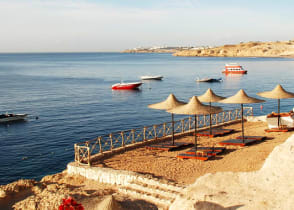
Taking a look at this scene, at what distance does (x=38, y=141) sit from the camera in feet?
97.1

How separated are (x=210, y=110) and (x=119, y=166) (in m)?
5.47

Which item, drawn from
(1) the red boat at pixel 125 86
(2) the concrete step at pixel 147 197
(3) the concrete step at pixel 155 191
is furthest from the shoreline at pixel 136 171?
(1) the red boat at pixel 125 86

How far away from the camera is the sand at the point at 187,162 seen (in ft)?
47.7

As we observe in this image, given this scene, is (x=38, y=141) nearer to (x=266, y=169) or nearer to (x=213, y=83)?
(x=266, y=169)

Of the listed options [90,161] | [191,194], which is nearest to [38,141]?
[90,161]

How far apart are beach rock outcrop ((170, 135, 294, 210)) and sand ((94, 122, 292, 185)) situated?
12.9ft

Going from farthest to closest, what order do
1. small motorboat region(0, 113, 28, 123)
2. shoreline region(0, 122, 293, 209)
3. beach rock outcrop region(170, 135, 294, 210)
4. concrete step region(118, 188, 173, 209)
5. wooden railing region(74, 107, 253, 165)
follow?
small motorboat region(0, 113, 28, 123)
wooden railing region(74, 107, 253, 165)
shoreline region(0, 122, 293, 209)
concrete step region(118, 188, 173, 209)
beach rock outcrop region(170, 135, 294, 210)

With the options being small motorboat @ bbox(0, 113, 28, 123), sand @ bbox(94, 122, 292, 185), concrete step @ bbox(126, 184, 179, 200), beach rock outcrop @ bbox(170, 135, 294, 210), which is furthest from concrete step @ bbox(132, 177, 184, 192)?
small motorboat @ bbox(0, 113, 28, 123)

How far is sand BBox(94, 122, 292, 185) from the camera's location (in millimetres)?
14547

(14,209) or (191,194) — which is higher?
(191,194)

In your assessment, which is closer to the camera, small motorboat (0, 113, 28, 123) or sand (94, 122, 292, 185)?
sand (94, 122, 292, 185)

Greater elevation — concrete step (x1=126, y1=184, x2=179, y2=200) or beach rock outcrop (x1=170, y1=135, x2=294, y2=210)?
beach rock outcrop (x1=170, y1=135, x2=294, y2=210)

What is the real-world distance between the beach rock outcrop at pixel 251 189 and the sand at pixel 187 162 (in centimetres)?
392

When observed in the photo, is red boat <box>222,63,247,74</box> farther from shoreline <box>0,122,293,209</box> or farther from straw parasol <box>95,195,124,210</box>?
straw parasol <box>95,195,124,210</box>
